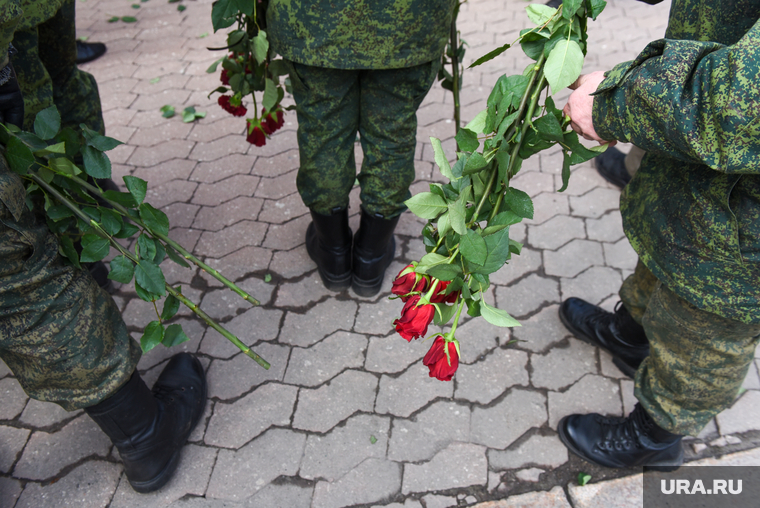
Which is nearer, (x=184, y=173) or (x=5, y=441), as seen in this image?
(x=5, y=441)

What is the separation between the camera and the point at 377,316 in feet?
7.07

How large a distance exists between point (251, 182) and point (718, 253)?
7.19 ft

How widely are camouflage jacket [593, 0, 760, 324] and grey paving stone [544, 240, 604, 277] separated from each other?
913 millimetres

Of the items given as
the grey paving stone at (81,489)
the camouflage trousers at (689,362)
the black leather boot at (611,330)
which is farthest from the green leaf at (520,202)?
the grey paving stone at (81,489)

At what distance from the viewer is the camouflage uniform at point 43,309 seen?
1.12 metres

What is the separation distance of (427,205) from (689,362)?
91cm

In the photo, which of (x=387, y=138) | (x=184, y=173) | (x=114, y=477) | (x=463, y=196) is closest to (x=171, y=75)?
(x=184, y=173)

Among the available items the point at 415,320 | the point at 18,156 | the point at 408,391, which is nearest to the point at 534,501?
the point at 408,391

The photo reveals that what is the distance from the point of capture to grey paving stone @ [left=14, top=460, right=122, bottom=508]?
5.38ft

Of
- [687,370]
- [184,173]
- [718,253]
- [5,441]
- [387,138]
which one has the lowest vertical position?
[5,441]

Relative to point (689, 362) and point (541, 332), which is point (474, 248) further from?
point (541, 332)

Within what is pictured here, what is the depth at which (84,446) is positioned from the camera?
176 centimetres

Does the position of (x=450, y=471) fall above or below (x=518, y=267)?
below

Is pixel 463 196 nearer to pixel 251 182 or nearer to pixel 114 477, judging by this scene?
pixel 114 477
